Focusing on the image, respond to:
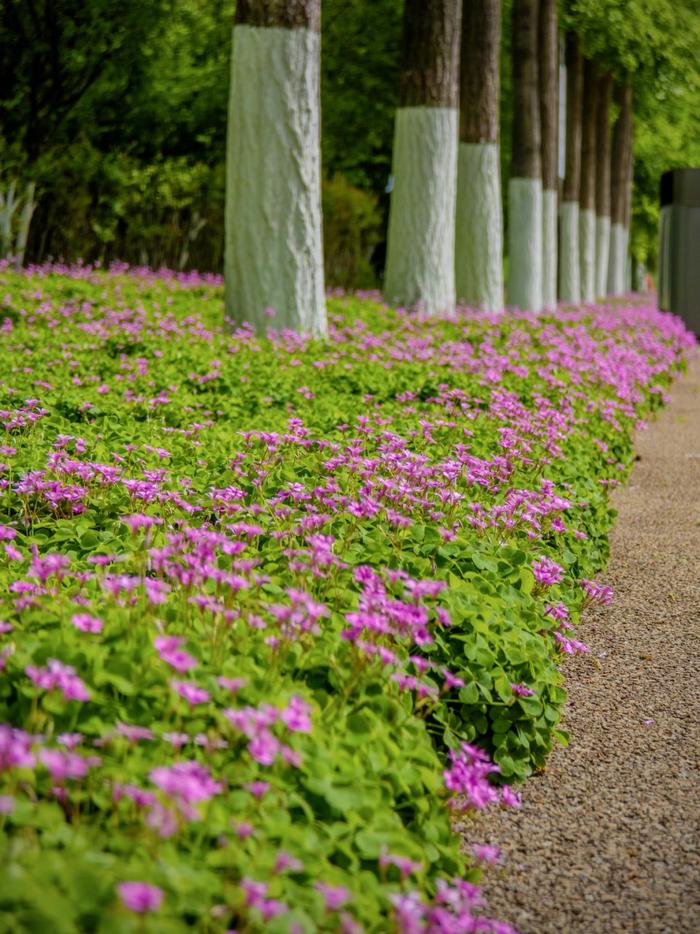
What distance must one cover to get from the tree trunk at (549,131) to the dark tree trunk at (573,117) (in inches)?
129

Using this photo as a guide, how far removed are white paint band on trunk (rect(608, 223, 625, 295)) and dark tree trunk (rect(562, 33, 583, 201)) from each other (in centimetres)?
1062

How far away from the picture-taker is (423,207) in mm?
14031

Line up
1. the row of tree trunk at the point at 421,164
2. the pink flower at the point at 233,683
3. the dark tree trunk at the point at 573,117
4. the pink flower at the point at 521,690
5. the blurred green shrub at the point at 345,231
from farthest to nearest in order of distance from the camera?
the dark tree trunk at the point at 573,117 → the blurred green shrub at the point at 345,231 → the row of tree trunk at the point at 421,164 → the pink flower at the point at 521,690 → the pink flower at the point at 233,683

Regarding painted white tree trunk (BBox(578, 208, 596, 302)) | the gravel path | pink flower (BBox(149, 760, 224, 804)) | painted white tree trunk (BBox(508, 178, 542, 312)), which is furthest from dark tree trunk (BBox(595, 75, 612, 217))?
pink flower (BBox(149, 760, 224, 804))

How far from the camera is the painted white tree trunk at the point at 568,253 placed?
26.0m

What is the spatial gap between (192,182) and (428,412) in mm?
15107

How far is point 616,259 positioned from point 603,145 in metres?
6.12

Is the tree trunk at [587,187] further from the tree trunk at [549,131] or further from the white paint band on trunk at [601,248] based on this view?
the tree trunk at [549,131]

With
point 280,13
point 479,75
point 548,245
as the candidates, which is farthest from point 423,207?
point 548,245

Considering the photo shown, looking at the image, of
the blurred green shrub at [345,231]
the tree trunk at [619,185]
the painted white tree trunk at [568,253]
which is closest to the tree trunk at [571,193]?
the painted white tree trunk at [568,253]

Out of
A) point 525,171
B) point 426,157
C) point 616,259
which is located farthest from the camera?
point 616,259

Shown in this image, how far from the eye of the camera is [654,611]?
219 inches

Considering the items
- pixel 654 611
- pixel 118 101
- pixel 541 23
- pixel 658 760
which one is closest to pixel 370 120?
pixel 541 23

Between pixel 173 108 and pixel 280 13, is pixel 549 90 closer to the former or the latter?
pixel 173 108
